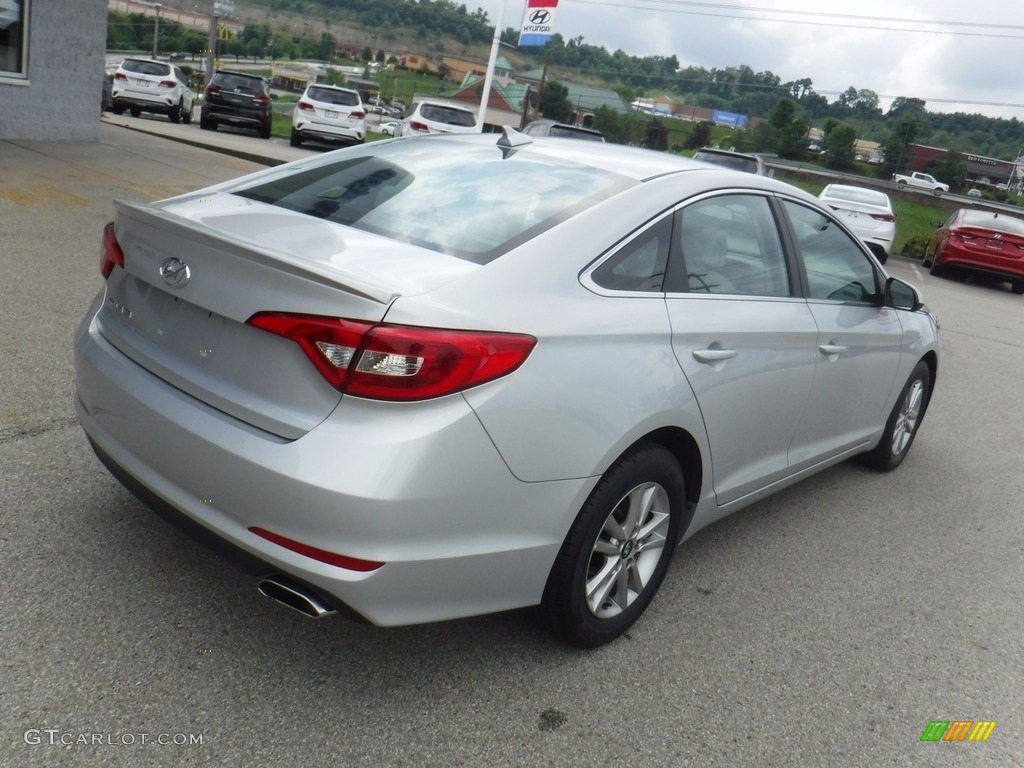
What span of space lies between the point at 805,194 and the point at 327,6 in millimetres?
118199

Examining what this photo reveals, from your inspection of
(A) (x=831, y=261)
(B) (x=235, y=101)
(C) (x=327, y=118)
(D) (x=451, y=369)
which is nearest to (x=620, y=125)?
(C) (x=327, y=118)

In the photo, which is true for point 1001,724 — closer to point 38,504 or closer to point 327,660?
point 327,660

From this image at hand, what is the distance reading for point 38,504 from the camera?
11.5 feet

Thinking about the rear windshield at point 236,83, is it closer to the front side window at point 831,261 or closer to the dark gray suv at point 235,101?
the dark gray suv at point 235,101

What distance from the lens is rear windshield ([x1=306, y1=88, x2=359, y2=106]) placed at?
2434 cm

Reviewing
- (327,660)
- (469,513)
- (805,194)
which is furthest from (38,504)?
(805,194)

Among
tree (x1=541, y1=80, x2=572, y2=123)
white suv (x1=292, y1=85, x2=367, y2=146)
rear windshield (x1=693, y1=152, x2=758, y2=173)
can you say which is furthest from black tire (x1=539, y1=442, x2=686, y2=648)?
tree (x1=541, y1=80, x2=572, y2=123)

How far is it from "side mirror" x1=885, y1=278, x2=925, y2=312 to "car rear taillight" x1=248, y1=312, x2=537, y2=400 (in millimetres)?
3006

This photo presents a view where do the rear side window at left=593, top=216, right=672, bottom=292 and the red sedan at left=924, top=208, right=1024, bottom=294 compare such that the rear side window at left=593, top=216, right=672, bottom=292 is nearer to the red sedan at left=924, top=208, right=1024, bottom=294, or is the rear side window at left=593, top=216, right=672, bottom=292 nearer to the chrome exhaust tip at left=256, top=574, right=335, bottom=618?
the chrome exhaust tip at left=256, top=574, right=335, bottom=618

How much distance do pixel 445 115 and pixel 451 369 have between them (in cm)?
2248

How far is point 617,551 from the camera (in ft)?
10.1

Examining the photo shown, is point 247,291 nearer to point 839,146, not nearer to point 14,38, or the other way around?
point 14,38

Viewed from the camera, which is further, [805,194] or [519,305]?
[805,194]

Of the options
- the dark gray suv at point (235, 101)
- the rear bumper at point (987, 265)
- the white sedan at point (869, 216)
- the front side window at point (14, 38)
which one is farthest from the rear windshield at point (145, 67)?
the rear bumper at point (987, 265)
